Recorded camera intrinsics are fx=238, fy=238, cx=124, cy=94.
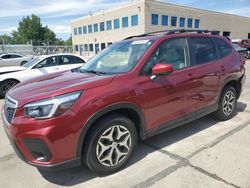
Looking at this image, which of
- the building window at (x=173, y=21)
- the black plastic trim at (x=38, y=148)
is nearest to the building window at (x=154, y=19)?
the building window at (x=173, y=21)

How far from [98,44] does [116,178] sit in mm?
46252

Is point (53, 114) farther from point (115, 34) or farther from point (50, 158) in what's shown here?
point (115, 34)

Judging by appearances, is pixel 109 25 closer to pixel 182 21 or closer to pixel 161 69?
pixel 182 21

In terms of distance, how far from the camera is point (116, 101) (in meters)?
2.92

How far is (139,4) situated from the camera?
36031 mm

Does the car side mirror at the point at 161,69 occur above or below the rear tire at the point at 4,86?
above

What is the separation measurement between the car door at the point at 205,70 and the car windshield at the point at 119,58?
37.9 inches

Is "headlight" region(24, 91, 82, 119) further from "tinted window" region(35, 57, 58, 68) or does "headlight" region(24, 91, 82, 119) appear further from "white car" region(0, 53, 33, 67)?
"white car" region(0, 53, 33, 67)

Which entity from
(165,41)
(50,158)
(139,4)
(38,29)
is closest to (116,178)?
(50,158)

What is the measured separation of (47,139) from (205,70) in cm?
286

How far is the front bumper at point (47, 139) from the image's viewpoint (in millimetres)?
2535

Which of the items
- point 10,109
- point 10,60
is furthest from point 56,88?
point 10,60

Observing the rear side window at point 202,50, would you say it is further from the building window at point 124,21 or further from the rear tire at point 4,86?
the building window at point 124,21

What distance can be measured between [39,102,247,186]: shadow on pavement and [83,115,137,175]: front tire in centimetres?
21
